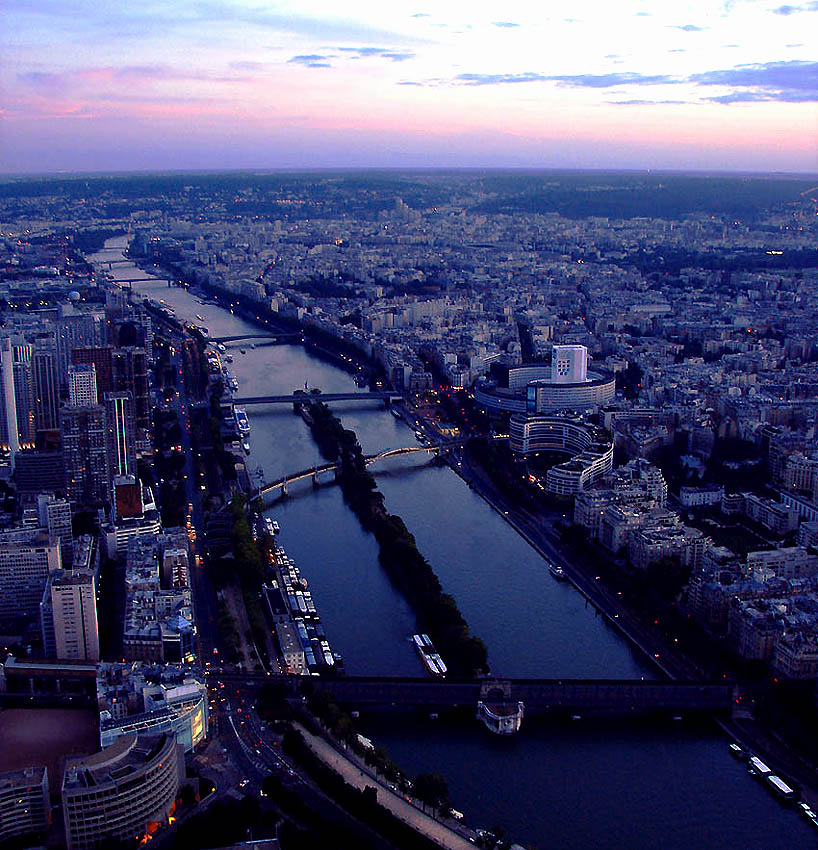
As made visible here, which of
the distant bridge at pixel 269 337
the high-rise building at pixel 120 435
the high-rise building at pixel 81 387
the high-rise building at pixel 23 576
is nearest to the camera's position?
the high-rise building at pixel 23 576

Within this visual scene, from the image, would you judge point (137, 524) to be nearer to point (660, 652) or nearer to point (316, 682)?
point (316, 682)

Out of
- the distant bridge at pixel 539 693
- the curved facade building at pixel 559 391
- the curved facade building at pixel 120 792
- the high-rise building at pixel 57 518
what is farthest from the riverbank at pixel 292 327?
the curved facade building at pixel 120 792

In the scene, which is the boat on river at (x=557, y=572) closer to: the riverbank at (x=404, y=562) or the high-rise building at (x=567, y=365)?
the riverbank at (x=404, y=562)

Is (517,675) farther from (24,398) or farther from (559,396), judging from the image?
(24,398)

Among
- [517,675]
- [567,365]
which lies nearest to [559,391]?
[567,365]

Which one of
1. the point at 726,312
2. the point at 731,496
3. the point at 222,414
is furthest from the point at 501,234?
the point at 731,496

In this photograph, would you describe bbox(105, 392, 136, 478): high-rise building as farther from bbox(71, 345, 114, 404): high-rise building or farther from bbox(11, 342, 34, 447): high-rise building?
bbox(71, 345, 114, 404): high-rise building

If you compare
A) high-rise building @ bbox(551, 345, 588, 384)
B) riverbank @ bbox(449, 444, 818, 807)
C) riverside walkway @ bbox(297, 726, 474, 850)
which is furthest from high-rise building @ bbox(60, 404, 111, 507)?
high-rise building @ bbox(551, 345, 588, 384)
